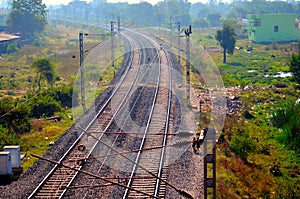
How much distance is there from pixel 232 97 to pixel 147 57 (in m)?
12.7

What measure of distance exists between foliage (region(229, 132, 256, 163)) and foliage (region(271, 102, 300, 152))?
4.18 feet

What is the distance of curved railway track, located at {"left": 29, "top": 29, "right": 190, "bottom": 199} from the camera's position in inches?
378

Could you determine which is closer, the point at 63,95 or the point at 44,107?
the point at 44,107

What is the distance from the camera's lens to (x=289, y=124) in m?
14.7

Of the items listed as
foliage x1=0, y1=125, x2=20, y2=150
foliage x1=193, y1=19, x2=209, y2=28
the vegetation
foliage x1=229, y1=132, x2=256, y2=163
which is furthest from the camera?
foliage x1=193, y1=19, x2=209, y2=28

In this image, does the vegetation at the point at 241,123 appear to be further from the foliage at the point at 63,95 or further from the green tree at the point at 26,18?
the green tree at the point at 26,18

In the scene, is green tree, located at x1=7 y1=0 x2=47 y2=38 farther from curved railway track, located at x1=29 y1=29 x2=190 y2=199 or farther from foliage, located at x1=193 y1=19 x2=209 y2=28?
foliage, located at x1=193 y1=19 x2=209 y2=28

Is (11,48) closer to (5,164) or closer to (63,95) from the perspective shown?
(63,95)

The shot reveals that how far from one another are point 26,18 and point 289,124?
46817mm

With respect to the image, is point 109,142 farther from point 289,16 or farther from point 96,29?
point 96,29

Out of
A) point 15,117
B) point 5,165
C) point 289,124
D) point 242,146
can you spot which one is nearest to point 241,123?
point 289,124

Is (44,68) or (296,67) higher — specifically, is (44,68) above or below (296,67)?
below

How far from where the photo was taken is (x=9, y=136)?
12820 millimetres

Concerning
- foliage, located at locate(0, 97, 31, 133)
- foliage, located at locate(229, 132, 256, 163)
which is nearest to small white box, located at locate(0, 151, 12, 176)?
foliage, located at locate(0, 97, 31, 133)
